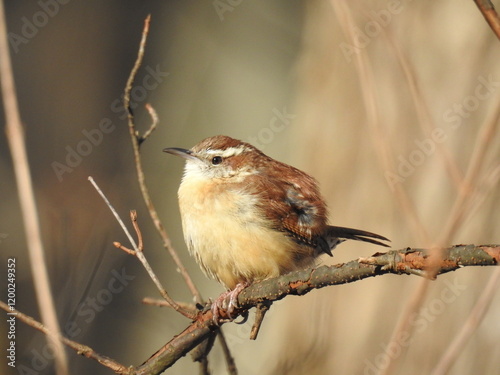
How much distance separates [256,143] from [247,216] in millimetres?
3716

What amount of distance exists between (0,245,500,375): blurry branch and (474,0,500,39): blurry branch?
→ 0.59m

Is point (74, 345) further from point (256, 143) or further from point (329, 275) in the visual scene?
point (256, 143)

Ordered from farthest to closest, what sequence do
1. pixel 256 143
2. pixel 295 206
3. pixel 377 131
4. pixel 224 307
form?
pixel 256 143, pixel 295 206, pixel 224 307, pixel 377 131

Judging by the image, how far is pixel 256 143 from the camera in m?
7.43

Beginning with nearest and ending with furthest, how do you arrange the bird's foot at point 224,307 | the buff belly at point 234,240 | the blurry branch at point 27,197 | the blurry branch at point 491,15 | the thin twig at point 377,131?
the blurry branch at point 491,15, the thin twig at point 377,131, the blurry branch at point 27,197, the bird's foot at point 224,307, the buff belly at point 234,240

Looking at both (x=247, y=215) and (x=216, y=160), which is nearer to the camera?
(x=247, y=215)

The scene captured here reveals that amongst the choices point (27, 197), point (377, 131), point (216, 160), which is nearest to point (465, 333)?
point (377, 131)

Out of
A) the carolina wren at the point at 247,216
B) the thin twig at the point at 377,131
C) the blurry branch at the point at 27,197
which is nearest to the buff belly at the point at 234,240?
the carolina wren at the point at 247,216

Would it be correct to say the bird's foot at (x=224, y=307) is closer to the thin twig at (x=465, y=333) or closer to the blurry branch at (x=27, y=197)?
the blurry branch at (x=27, y=197)

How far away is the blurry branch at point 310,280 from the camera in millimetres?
1917

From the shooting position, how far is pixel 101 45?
7508 mm

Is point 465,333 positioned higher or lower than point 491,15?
lower

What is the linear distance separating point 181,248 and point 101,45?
2511 mm

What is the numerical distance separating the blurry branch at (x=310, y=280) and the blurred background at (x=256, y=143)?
58 centimetres
